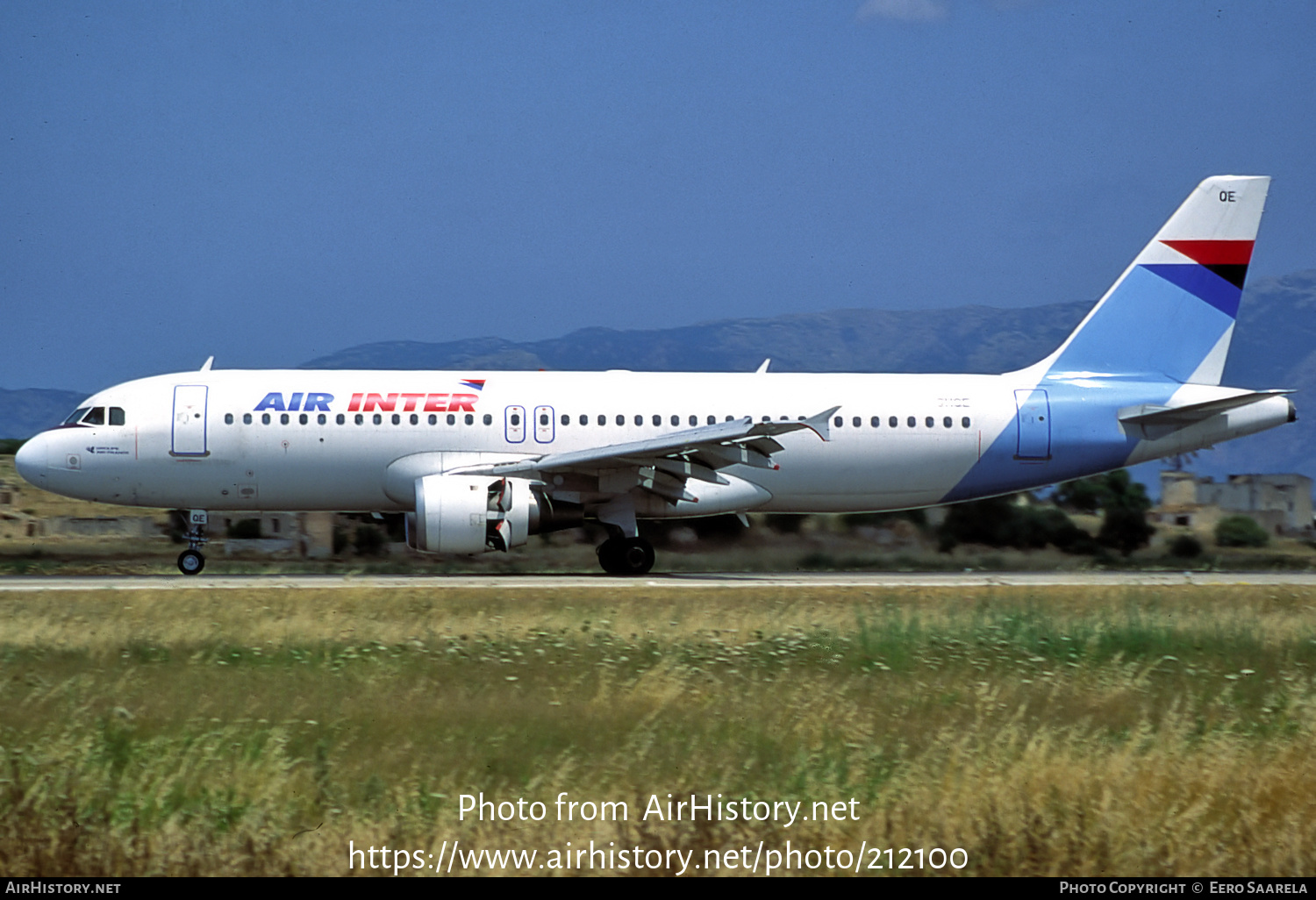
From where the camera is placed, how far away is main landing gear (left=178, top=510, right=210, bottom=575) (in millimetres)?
24703

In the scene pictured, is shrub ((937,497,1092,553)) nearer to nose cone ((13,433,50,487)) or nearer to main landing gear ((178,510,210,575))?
main landing gear ((178,510,210,575))

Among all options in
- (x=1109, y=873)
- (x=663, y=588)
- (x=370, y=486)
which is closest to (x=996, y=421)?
(x=663, y=588)

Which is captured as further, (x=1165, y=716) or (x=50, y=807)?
(x=1165, y=716)

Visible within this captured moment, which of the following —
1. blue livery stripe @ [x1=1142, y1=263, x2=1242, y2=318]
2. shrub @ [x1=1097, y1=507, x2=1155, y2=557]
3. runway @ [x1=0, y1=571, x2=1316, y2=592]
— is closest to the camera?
runway @ [x1=0, y1=571, x2=1316, y2=592]

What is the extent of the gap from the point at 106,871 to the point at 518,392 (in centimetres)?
1874

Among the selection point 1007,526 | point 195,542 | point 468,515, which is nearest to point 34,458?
point 195,542

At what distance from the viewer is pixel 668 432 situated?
25719 mm

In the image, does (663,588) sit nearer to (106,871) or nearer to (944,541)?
(944,541)

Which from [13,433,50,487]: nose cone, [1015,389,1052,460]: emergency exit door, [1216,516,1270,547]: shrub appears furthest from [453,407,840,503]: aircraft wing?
[1216,516,1270,547]: shrub

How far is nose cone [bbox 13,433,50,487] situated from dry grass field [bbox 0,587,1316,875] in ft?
27.9

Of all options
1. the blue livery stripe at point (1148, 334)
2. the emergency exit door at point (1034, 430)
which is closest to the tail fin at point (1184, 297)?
the blue livery stripe at point (1148, 334)

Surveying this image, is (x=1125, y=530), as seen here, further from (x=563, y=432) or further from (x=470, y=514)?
(x=470, y=514)

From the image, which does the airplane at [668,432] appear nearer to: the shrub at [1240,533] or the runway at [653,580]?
the runway at [653,580]

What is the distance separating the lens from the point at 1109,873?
730cm
